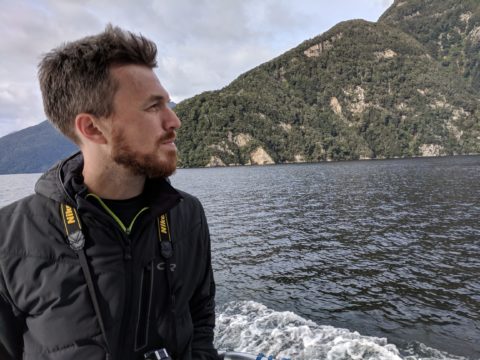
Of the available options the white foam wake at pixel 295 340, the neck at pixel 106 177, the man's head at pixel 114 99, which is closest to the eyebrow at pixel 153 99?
the man's head at pixel 114 99

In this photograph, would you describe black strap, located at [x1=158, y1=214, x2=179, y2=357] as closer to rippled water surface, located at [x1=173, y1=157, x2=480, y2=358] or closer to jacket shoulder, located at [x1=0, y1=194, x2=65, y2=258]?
jacket shoulder, located at [x1=0, y1=194, x2=65, y2=258]

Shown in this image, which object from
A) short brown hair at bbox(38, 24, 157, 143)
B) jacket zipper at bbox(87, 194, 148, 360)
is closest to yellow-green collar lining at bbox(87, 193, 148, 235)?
jacket zipper at bbox(87, 194, 148, 360)

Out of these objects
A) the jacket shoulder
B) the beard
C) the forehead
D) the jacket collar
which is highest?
the forehead

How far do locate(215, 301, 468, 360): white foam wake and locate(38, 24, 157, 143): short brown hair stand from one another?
799 cm

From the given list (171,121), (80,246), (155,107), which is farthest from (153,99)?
(80,246)

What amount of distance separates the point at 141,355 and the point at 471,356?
935 cm

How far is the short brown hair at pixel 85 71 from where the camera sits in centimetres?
179

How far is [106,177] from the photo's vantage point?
6.32 feet

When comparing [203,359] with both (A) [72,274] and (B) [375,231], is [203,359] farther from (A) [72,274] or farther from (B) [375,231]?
(B) [375,231]

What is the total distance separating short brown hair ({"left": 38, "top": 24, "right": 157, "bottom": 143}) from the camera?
1.79 m

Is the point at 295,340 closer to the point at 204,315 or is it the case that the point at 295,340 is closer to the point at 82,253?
the point at 204,315

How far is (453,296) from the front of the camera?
11.7 metres

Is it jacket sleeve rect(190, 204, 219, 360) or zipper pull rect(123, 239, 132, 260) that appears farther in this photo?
jacket sleeve rect(190, 204, 219, 360)

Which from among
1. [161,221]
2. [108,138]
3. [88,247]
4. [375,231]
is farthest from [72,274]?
[375,231]
